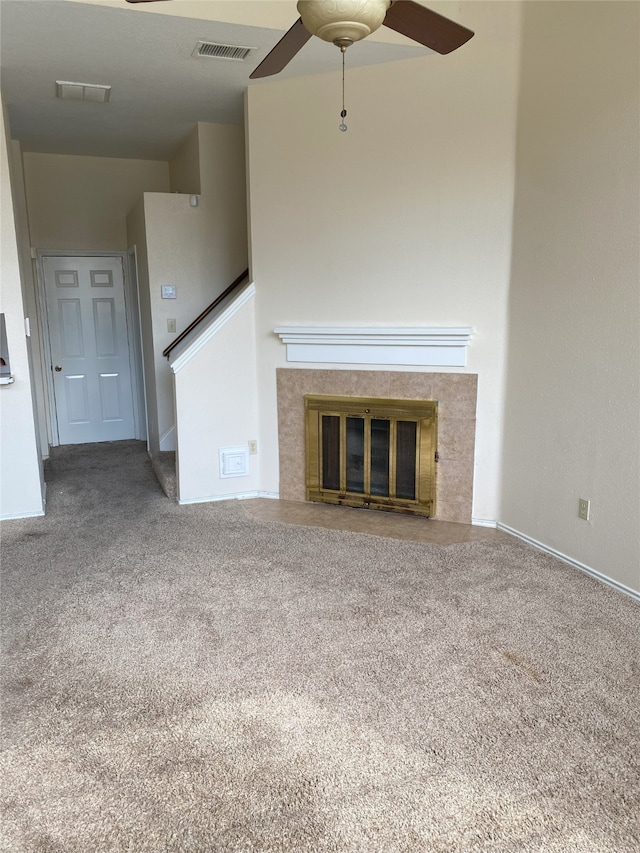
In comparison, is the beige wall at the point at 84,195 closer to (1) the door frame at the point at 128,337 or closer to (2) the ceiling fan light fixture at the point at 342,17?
(1) the door frame at the point at 128,337

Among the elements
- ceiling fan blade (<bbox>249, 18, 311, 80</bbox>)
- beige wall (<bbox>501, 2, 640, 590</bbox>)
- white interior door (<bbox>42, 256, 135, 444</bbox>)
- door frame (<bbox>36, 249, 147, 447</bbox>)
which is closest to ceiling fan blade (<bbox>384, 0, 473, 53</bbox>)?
ceiling fan blade (<bbox>249, 18, 311, 80</bbox>)

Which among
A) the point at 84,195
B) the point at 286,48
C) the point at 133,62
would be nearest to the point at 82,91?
the point at 133,62

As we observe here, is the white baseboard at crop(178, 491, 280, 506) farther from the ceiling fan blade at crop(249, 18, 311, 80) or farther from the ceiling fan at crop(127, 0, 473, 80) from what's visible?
the ceiling fan at crop(127, 0, 473, 80)

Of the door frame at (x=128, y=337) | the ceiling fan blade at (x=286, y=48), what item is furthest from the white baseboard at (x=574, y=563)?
the door frame at (x=128, y=337)

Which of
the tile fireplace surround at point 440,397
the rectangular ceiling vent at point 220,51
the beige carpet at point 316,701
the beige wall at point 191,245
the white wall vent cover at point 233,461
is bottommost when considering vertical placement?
the beige carpet at point 316,701

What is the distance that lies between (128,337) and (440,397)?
12.5 feet

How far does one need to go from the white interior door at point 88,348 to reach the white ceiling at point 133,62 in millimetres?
1395

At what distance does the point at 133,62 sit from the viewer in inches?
144

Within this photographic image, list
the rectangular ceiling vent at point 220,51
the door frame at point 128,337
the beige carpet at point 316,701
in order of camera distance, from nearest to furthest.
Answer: the beige carpet at point 316,701 < the rectangular ceiling vent at point 220,51 < the door frame at point 128,337

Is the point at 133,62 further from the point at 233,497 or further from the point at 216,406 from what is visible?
the point at 233,497

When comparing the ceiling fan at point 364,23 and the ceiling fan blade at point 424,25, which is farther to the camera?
the ceiling fan blade at point 424,25

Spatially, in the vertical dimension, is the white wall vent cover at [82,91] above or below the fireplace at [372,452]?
above

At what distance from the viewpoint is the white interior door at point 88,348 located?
6.11m

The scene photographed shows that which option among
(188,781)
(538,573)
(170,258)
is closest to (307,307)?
(170,258)
